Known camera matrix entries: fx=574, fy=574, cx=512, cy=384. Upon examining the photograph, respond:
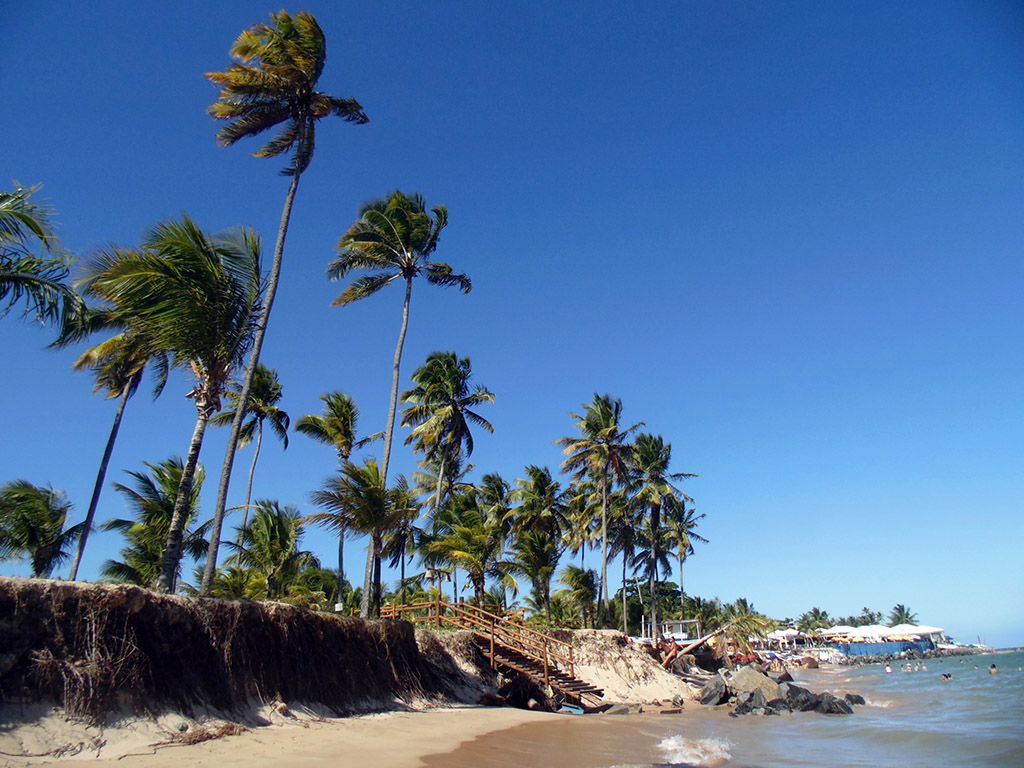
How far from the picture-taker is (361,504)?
15.4m

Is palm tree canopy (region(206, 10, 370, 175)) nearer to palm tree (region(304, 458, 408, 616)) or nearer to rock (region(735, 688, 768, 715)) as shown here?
palm tree (region(304, 458, 408, 616))

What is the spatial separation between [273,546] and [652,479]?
1117 inches

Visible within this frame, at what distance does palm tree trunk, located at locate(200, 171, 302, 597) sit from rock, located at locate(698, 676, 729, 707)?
66.7ft

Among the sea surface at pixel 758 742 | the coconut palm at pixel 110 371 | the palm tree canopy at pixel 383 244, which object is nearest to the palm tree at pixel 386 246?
the palm tree canopy at pixel 383 244

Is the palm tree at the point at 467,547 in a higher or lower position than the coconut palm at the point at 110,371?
lower

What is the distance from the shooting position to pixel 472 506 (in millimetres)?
32531

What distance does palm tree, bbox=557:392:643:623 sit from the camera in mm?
36781

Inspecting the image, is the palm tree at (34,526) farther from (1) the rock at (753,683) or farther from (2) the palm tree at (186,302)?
(1) the rock at (753,683)

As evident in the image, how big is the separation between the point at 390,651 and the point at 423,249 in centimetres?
1499

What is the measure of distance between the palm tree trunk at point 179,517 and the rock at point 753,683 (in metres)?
21.5

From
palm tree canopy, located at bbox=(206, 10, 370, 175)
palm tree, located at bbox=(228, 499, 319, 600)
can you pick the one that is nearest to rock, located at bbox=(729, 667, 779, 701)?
palm tree, located at bbox=(228, 499, 319, 600)

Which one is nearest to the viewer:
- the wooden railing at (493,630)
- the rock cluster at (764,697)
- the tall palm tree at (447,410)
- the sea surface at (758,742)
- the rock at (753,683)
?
the sea surface at (758,742)

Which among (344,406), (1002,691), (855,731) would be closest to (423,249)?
(344,406)

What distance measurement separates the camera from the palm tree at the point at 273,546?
21391 mm
